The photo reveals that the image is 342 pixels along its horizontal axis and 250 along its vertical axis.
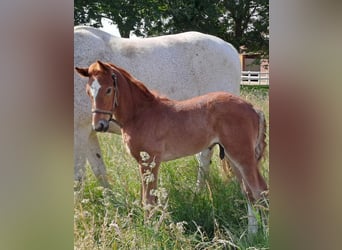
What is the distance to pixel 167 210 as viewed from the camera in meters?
1.34

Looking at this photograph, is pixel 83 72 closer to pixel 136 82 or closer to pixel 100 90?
pixel 100 90

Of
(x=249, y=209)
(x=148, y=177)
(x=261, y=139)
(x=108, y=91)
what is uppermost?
(x=108, y=91)

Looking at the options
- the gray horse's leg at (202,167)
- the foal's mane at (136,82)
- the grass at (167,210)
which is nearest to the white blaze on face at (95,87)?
the foal's mane at (136,82)

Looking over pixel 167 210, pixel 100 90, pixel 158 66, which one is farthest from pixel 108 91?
pixel 158 66

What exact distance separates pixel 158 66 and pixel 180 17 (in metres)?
0.58

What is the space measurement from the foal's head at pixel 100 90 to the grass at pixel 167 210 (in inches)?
6.6

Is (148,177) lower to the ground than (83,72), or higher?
lower

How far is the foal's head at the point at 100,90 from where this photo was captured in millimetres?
1356

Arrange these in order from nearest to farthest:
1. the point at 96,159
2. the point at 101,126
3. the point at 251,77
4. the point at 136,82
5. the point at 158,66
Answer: the point at 251,77 < the point at 101,126 < the point at 136,82 < the point at 96,159 < the point at 158,66

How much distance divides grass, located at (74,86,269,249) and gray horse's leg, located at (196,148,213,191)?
0.02 meters

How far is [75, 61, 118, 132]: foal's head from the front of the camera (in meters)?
1.36

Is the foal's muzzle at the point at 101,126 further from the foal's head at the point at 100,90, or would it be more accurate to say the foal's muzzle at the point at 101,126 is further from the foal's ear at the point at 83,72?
the foal's ear at the point at 83,72
